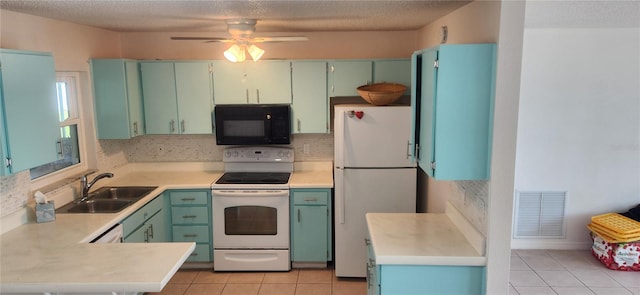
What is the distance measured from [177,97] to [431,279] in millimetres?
2923

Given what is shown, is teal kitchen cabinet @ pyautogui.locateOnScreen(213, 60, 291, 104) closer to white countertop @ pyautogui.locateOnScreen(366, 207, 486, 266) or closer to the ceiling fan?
the ceiling fan

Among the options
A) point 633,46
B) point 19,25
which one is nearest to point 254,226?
point 19,25

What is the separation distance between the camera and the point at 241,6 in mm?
2836

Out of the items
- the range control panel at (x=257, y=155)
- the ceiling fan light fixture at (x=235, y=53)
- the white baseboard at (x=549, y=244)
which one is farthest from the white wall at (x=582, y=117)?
the ceiling fan light fixture at (x=235, y=53)

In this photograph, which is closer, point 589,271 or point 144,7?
point 144,7

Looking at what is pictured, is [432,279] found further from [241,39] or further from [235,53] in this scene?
[241,39]

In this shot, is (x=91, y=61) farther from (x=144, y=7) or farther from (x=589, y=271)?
(x=589, y=271)

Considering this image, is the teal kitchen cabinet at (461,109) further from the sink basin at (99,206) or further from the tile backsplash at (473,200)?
the sink basin at (99,206)

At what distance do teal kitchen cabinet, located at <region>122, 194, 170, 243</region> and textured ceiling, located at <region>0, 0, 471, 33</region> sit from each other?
4.91ft

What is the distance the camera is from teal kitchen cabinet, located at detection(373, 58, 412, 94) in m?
4.14

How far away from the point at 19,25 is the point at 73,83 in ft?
2.92

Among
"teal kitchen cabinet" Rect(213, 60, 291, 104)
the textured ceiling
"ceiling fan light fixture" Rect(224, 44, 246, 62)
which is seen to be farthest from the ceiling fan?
"teal kitchen cabinet" Rect(213, 60, 291, 104)

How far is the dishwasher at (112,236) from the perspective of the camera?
2902mm

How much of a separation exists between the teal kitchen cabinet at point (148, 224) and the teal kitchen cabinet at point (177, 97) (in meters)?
0.74
